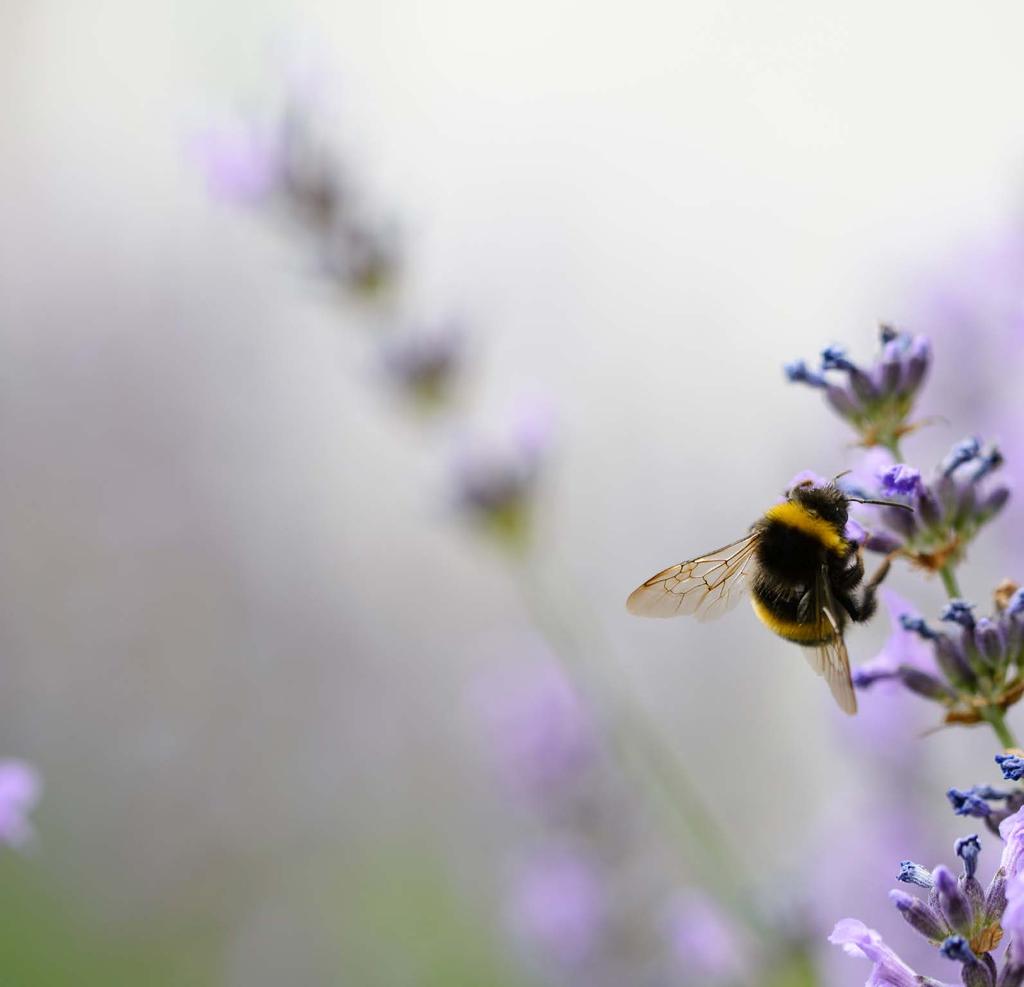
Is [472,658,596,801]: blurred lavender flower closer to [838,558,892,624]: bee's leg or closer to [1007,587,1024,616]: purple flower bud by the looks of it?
[838,558,892,624]: bee's leg

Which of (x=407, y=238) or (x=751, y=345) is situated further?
(x=751, y=345)

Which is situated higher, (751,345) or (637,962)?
(751,345)

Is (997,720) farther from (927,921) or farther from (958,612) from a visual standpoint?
(927,921)

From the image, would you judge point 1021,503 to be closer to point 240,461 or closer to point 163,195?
point 240,461

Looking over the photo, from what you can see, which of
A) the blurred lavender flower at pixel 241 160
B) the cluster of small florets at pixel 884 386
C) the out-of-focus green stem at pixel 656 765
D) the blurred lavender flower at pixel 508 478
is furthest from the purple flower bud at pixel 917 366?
the blurred lavender flower at pixel 241 160

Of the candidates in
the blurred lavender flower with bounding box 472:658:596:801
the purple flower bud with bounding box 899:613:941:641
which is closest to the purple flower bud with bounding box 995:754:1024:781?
the purple flower bud with bounding box 899:613:941:641

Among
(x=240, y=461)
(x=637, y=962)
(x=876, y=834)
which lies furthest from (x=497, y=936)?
(x=240, y=461)

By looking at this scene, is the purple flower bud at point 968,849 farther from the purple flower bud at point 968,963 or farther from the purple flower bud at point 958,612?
the purple flower bud at point 958,612

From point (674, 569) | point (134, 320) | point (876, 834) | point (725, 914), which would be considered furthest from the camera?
point (134, 320)
